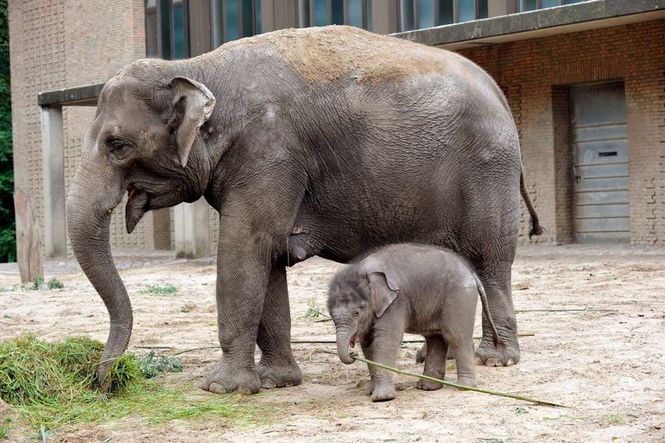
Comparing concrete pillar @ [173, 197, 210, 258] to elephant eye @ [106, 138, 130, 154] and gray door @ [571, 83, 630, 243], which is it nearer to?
gray door @ [571, 83, 630, 243]

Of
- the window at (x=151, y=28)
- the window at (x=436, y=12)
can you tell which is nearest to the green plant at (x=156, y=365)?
the window at (x=436, y=12)

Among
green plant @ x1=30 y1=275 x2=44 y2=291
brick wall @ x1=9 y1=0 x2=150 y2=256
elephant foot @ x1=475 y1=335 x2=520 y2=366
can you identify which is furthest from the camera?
brick wall @ x1=9 y1=0 x2=150 y2=256

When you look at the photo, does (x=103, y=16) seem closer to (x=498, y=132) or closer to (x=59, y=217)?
(x=59, y=217)

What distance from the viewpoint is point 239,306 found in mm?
6645

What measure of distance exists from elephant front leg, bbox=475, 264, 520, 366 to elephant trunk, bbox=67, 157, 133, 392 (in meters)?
2.31

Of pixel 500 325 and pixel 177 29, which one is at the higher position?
pixel 177 29

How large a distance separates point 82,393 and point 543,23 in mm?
14696

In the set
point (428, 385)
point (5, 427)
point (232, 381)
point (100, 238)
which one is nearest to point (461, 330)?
point (428, 385)

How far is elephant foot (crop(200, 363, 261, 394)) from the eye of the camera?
22.0ft

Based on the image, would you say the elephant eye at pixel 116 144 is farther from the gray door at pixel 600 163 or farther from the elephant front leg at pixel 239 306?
the gray door at pixel 600 163

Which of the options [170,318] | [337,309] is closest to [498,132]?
[337,309]

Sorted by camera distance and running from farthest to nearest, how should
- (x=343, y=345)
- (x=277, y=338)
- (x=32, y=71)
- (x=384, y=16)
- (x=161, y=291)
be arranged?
1. (x=32, y=71)
2. (x=384, y=16)
3. (x=161, y=291)
4. (x=277, y=338)
5. (x=343, y=345)

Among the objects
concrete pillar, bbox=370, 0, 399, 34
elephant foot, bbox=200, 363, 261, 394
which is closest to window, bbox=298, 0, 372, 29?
concrete pillar, bbox=370, 0, 399, 34

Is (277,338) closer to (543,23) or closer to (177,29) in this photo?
A: (543,23)
